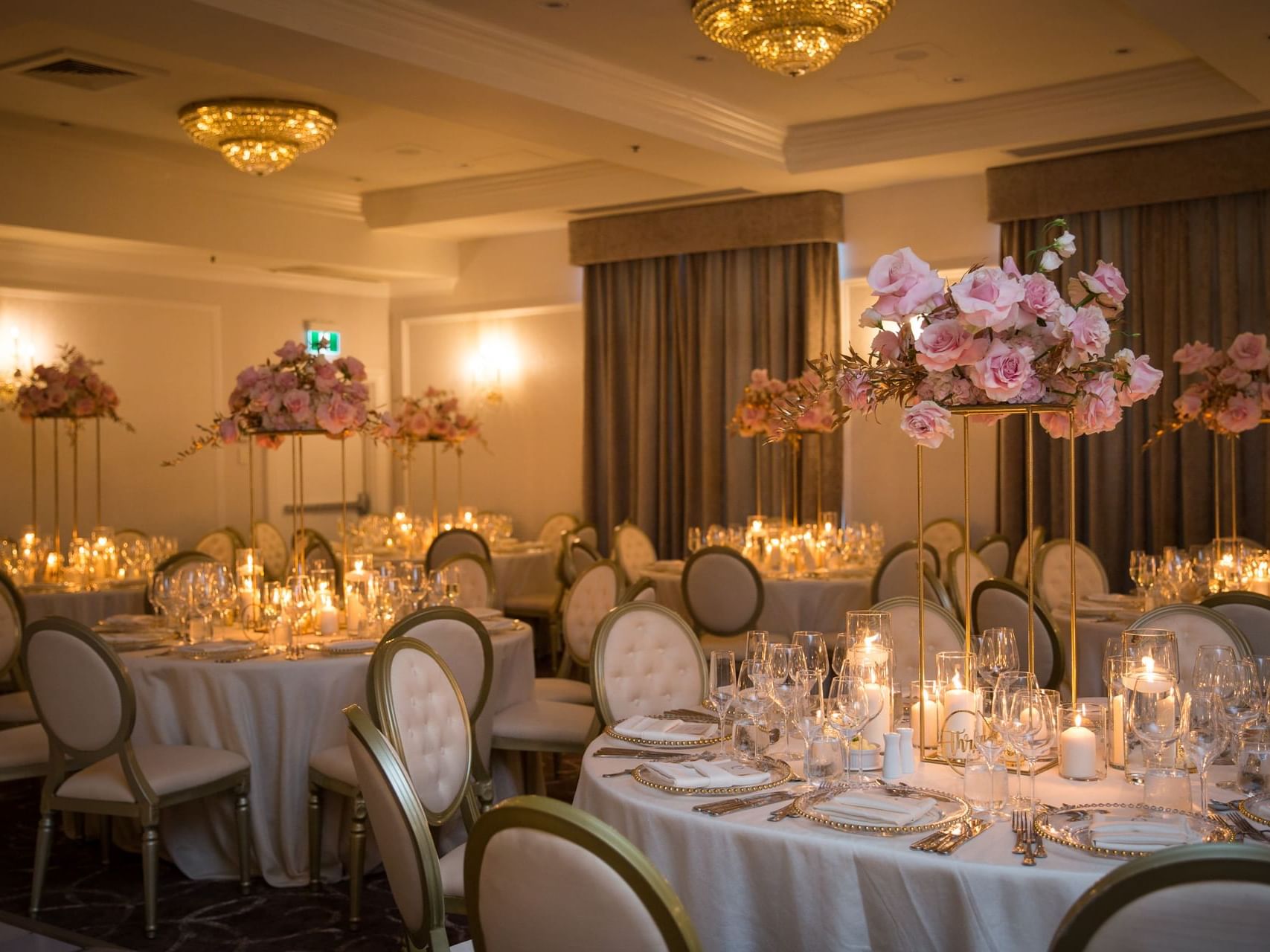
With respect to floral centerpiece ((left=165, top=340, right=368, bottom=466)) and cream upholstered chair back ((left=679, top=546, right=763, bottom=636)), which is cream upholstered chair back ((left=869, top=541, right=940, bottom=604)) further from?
floral centerpiece ((left=165, top=340, right=368, bottom=466))

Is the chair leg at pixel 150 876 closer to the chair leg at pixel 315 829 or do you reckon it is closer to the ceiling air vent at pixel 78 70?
the chair leg at pixel 315 829

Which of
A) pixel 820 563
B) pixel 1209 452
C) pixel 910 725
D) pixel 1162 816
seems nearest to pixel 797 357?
pixel 820 563

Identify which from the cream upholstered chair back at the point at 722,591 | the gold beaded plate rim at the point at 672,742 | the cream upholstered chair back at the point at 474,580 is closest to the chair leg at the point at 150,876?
the gold beaded plate rim at the point at 672,742

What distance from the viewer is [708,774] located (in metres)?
3.11

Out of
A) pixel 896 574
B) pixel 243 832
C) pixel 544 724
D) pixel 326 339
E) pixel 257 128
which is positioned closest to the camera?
pixel 243 832

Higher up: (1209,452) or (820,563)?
(1209,452)

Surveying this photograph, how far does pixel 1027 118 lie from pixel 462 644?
5.37 metres

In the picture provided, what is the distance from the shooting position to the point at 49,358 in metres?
10.1

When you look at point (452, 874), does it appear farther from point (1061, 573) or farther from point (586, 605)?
point (1061, 573)

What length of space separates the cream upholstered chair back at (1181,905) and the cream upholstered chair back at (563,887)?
24.6 inches

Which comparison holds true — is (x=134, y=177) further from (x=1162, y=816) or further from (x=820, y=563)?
(x=1162, y=816)

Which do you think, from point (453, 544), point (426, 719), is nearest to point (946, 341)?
point (426, 719)

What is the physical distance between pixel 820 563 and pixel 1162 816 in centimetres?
546

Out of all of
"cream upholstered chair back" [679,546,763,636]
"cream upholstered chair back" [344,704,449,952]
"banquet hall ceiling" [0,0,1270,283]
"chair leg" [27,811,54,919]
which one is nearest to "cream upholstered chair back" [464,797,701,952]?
"cream upholstered chair back" [344,704,449,952]
